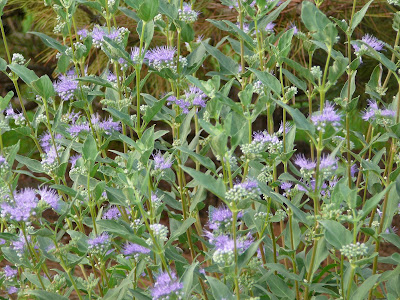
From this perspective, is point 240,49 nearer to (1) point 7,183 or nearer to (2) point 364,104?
(1) point 7,183

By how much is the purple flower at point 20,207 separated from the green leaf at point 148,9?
0.42m

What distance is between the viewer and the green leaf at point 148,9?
44.0 inches

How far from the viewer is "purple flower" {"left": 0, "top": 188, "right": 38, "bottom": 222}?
1148 mm

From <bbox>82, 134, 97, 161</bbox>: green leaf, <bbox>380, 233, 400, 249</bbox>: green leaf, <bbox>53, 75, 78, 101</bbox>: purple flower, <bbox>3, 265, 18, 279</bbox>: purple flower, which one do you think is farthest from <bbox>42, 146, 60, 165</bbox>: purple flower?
<bbox>380, 233, 400, 249</bbox>: green leaf

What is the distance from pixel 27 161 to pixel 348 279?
0.78 meters

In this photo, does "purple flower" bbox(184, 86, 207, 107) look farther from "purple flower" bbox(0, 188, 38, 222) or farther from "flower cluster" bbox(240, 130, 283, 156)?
"purple flower" bbox(0, 188, 38, 222)

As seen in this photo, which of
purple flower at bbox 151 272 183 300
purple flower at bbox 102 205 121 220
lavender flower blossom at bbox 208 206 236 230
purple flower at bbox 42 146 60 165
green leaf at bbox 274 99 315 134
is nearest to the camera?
green leaf at bbox 274 99 315 134

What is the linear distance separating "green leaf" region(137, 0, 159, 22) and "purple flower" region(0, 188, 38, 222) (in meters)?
0.42

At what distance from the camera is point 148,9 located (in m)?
1.13

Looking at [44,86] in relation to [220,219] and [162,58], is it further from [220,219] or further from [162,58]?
[220,219]

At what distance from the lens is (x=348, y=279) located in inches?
46.2

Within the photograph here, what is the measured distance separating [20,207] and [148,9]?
0.46 metres

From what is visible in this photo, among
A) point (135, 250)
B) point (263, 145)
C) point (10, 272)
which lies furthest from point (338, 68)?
point (10, 272)

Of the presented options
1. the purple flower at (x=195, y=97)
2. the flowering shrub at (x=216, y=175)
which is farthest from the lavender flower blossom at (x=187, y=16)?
the purple flower at (x=195, y=97)
